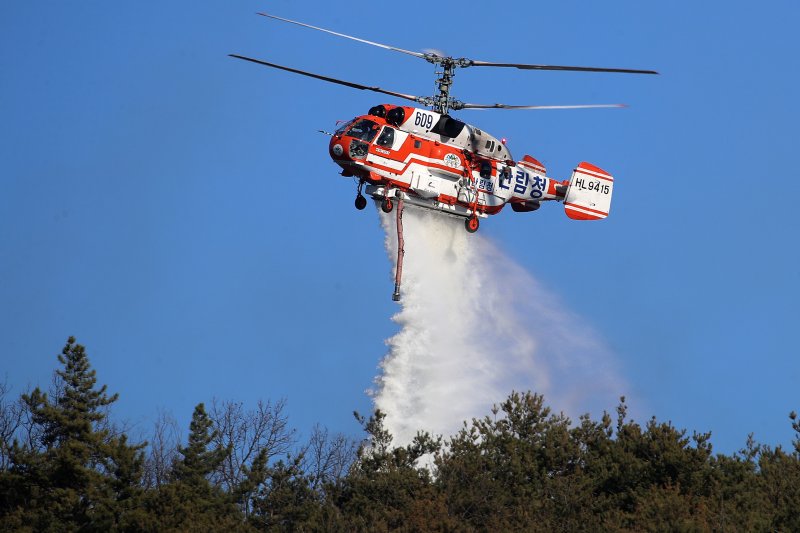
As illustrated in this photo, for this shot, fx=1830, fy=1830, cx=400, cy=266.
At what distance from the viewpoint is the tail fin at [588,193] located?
49156 millimetres

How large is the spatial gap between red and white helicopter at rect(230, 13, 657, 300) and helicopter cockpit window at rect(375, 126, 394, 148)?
0.02 metres

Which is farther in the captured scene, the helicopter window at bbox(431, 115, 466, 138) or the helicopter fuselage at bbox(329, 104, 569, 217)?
the helicopter window at bbox(431, 115, 466, 138)

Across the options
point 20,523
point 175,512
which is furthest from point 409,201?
point 20,523

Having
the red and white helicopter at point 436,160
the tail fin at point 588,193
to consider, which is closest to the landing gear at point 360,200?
the red and white helicopter at point 436,160

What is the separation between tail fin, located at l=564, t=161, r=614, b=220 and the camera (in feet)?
161

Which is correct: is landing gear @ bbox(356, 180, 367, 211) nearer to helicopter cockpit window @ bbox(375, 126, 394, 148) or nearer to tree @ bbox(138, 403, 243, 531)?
helicopter cockpit window @ bbox(375, 126, 394, 148)

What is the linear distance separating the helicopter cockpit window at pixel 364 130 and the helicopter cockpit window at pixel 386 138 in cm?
18

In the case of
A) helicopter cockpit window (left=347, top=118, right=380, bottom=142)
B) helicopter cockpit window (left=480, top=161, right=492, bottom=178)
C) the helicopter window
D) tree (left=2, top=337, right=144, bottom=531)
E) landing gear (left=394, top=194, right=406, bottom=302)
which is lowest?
tree (left=2, top=337, right=144, bottom=531)

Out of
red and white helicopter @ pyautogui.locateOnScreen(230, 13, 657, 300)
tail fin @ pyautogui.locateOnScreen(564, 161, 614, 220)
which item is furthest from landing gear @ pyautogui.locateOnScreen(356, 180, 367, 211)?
tail fin @ pyautogui.locateOnScreen(564, 161, 614, 220)

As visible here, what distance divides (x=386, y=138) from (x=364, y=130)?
24.1 inches

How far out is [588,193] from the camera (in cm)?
4934

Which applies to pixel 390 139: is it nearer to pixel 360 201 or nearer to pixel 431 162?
pixel 431 162

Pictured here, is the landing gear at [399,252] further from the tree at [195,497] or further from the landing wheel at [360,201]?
the tree at [195,497]

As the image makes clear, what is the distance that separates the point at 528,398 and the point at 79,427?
1232 cm
